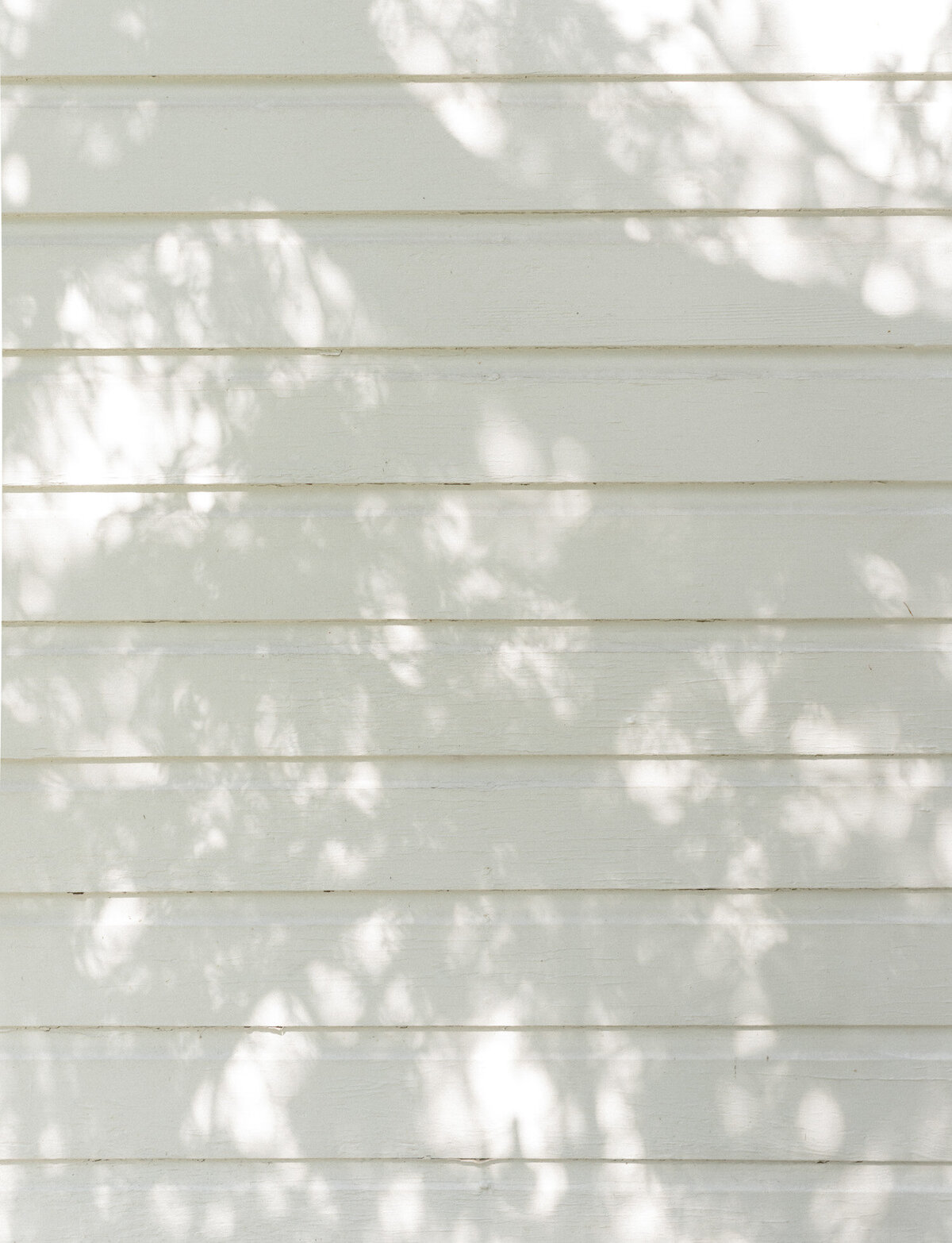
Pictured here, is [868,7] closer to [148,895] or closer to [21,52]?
[21,52]

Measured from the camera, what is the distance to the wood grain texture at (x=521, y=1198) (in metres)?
2.06

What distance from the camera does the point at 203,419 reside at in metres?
2.00

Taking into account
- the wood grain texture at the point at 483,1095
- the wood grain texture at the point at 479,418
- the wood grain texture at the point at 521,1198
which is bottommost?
the wood grain texture at the point at 521,1198

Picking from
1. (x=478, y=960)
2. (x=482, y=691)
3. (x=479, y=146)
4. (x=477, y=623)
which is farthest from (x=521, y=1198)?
(x=479, y=146)

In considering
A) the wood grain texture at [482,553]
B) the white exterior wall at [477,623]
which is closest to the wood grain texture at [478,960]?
the white exterior wall at [477,623]

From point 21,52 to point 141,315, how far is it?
551 millimetres

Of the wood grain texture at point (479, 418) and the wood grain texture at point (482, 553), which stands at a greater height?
the wood grain texture at point (479, 418)

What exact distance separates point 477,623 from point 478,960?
0.69m

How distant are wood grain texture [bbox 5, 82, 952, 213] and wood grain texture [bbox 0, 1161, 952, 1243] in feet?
6.40

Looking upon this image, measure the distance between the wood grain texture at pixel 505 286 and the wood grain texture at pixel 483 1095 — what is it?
1.42 meters

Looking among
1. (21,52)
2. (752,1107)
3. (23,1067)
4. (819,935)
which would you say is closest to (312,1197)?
(23,1067)

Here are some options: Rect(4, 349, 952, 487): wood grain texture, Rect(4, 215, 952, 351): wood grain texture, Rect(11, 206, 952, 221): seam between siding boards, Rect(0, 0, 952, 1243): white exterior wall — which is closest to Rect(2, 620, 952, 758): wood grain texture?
Rect(0, 0, 952, 1243): white exterior wall

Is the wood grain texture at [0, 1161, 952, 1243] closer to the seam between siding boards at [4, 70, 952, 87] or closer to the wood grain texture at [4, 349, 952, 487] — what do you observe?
the wood grain texture at [4, 349, 952, 487]

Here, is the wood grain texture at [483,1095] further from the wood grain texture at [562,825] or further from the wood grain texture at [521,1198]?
the wood grain texture at [562,825]
